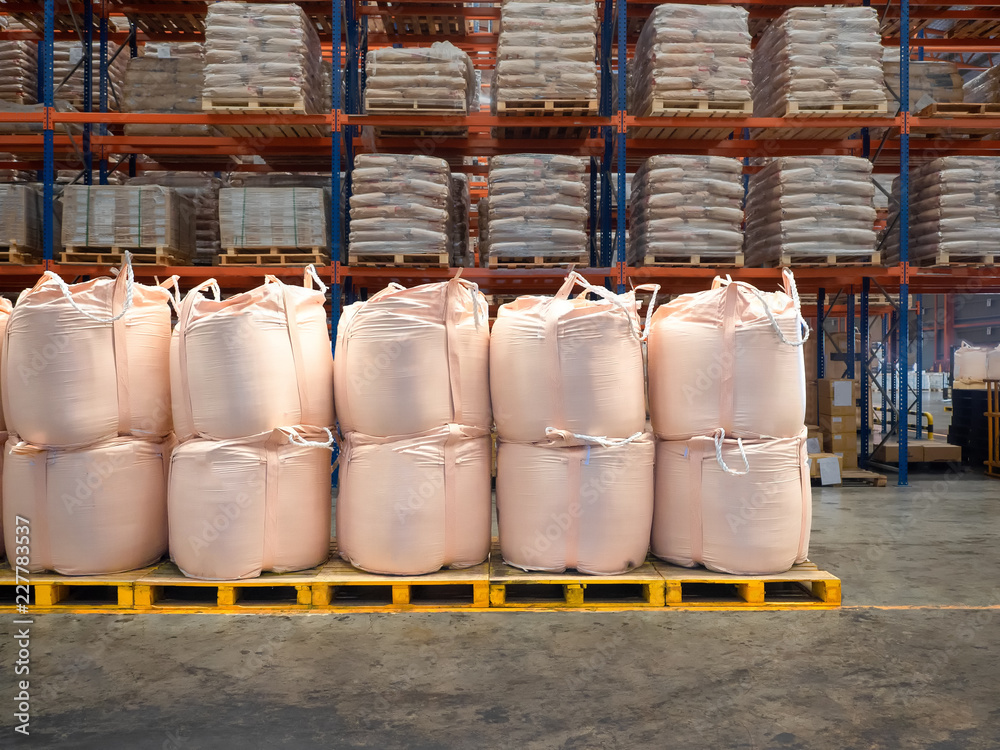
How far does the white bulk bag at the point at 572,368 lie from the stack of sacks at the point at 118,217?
481cm

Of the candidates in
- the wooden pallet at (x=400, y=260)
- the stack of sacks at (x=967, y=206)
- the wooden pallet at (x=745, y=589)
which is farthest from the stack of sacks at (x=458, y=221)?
the stack of sacks at (x=967, y=206)

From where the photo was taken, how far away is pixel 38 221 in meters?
7.56

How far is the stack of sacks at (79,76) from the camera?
8.88 m

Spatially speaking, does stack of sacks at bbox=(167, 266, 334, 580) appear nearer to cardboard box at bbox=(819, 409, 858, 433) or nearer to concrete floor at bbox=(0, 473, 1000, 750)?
concrete floor at bbox=(0, 473, 1000, 750)

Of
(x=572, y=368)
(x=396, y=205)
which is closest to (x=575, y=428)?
(x=572, y=368)

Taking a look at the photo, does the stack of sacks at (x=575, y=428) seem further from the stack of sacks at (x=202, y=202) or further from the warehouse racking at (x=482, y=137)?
the stack of sacks at (x=202, y=202)

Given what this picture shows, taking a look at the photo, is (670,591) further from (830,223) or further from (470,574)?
(830,223)

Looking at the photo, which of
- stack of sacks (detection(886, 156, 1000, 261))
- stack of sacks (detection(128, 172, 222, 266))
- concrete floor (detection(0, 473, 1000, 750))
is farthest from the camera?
stack of sacks (detection(128, 172, 222, 266))

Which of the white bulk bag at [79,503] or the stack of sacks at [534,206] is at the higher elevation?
the stack of sacks at [534,206]

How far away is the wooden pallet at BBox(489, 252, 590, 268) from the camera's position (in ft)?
23.7

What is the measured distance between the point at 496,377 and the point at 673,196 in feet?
13.6

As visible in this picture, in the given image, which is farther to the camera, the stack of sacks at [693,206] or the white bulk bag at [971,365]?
the white bulk bag at [971,365]

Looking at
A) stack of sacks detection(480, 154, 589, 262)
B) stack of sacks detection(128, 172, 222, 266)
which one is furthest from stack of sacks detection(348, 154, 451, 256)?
stack of sacks detection(128, 172, 222, 266)

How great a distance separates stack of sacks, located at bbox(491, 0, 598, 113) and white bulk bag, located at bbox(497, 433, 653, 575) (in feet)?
14.8
